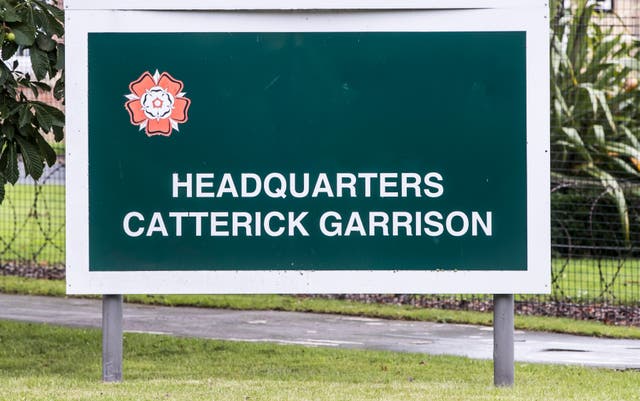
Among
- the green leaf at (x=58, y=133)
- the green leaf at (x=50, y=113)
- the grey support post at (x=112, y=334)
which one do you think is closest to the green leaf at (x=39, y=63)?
the green leaf at (x=50, y=113)

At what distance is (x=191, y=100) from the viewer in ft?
29.6

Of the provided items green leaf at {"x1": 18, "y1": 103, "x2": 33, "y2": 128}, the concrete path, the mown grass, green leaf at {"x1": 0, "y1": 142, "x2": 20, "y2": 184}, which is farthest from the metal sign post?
the mown grass

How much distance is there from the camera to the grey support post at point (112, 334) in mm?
9055

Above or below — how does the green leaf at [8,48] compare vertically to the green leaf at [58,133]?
above

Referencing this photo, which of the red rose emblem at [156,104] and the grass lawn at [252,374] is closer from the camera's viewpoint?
the grass lawn at [252,374]

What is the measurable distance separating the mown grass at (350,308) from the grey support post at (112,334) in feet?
18.7

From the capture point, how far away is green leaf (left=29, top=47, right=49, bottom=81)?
32.4 ft

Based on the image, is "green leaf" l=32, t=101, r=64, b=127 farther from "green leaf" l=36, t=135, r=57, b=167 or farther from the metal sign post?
the metal sign post

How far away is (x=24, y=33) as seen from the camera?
9.77 meters

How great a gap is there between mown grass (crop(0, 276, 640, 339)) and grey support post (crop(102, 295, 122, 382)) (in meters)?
5.71

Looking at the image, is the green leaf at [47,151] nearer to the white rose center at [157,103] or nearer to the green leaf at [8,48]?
the green leaf at [8,48]

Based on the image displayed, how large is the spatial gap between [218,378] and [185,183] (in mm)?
1502

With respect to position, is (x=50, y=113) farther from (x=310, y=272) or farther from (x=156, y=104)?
(x=310, y=272)

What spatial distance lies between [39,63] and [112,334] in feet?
7.15
